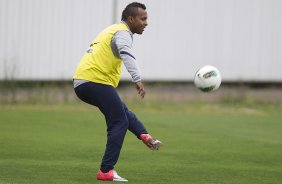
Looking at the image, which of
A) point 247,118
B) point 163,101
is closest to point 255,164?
point 247,118

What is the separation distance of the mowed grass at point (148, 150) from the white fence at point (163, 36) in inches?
97.9

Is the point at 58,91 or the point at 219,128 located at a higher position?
the point at 219,128

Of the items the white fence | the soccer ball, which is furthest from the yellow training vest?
the white fence

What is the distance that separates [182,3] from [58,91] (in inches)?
193

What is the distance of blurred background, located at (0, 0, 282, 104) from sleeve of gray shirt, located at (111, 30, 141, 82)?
12657mm

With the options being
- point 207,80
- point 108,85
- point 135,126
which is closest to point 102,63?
point 108,85

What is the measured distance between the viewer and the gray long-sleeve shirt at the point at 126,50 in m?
9.22

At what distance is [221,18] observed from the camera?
24828mm

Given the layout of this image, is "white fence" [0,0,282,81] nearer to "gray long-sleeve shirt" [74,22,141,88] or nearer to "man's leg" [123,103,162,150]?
"man's leg" [123,103,162,150]

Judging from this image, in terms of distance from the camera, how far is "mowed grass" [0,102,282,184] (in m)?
10.1

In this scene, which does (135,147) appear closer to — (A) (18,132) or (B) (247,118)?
(A) (18,132)

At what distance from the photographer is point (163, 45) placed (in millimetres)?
24359

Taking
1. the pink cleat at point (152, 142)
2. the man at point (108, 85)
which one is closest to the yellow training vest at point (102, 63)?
the man at point (108, 85)

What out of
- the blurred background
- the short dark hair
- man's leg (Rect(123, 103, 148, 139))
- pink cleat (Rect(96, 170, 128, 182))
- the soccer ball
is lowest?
the blurred background
